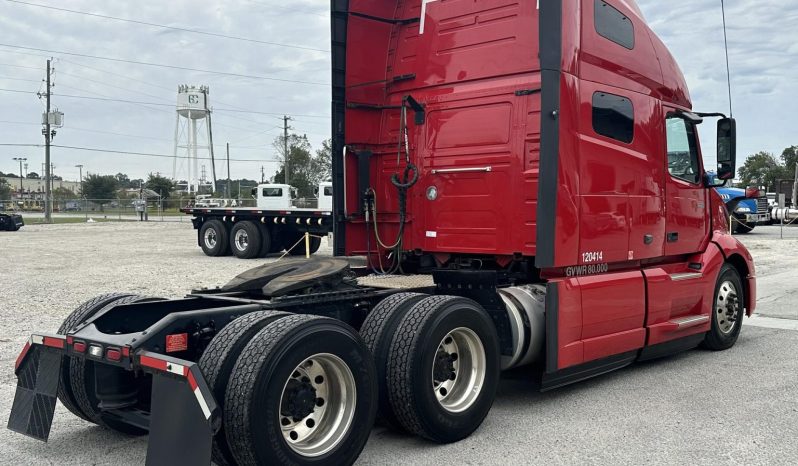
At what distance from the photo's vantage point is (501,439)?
179 inches

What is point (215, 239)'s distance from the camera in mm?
20266

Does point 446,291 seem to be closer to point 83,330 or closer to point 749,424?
point 749,424

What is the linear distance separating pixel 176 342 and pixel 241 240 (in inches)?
650

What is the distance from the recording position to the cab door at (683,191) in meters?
6.56

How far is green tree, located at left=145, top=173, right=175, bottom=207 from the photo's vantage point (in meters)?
78.3

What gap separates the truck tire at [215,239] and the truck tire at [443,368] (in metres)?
16.4

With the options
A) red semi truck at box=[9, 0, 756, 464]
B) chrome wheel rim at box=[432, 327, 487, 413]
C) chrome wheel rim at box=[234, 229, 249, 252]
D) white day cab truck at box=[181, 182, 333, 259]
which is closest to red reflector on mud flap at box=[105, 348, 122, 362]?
red semi truck at box=[9, 0, 756, 464]

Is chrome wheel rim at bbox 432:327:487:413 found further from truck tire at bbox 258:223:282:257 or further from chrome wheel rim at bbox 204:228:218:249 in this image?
chrome wheel rim at bbox 204:228:218:249

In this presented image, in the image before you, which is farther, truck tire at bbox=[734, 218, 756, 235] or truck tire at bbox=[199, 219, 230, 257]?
truck tire at bbox=[734, 218, 756, 235]

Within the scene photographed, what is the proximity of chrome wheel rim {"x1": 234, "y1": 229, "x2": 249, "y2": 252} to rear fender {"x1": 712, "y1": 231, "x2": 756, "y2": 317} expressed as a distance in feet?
47.7

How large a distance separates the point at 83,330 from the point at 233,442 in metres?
1.25

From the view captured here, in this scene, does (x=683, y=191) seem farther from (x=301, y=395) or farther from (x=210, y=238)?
(x=210, y=238)

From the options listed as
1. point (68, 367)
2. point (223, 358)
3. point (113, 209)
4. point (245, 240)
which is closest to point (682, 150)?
point (223, 358)

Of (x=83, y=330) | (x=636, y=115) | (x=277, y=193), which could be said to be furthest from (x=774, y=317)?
(x=277, y=193)
